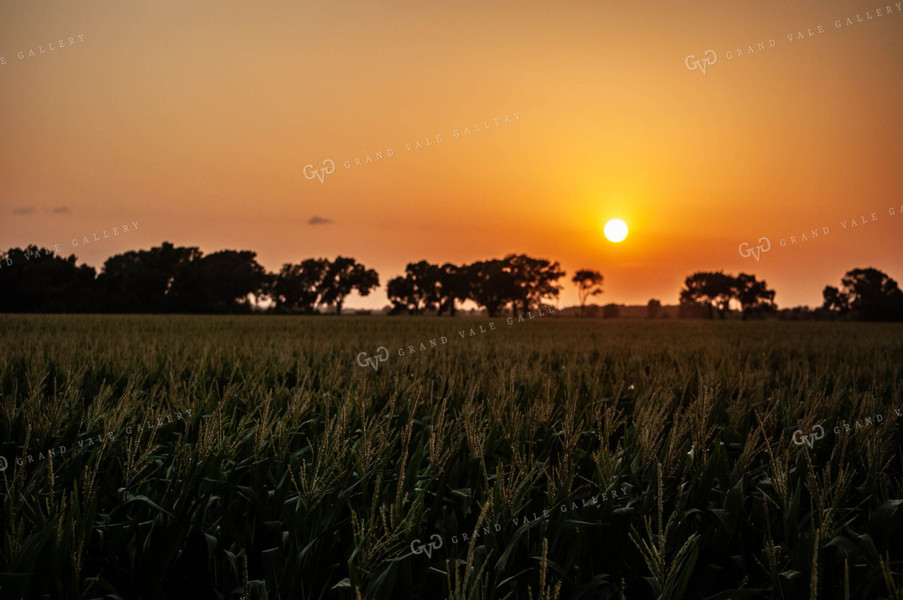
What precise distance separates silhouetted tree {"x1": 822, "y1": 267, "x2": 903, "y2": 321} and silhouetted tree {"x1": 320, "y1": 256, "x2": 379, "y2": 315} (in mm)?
94443

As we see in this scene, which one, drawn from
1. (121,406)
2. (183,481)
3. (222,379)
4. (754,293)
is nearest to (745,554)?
(183,481)

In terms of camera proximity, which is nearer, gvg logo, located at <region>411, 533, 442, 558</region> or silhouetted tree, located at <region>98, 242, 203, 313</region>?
gvg logo, located at <region>411, 533, 442, 558</region>

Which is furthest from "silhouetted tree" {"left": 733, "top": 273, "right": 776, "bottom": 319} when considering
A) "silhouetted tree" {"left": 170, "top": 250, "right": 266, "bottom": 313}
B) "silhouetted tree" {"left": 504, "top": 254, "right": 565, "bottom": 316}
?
"silhouetted tree" {"left": 170, "top": 250, "right": 266, "bottom": 313}

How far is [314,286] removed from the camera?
110062mm

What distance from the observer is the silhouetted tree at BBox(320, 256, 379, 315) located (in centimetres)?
11061

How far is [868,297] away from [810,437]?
13692 cm

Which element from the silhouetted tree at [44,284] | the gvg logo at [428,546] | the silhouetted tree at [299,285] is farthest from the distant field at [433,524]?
the silhouetted tree at [299,285]

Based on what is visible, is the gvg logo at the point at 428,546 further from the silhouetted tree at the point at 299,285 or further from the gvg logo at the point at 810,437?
the silhouetted tree at the point at 299,285

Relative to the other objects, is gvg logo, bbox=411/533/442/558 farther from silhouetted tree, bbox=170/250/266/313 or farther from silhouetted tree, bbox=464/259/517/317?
silhouetted tree, bbox=464/259/517/317

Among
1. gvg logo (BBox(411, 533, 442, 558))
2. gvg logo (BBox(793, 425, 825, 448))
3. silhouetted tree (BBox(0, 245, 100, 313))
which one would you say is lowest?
gvg logo (BBox(411, 533, 442, 558))

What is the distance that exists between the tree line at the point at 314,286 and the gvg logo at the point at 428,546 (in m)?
69.3

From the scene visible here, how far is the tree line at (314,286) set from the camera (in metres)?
63.1

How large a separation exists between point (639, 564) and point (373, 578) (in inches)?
50.0

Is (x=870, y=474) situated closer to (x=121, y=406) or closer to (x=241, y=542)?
(x=241, y=542)
